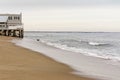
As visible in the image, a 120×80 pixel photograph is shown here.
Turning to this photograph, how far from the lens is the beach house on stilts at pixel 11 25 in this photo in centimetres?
6192

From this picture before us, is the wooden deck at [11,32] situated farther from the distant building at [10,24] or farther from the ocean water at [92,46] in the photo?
the ocean water at [92,46]

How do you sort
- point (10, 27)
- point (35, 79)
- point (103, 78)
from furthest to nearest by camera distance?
point (10, 27) < point (103, 78) < point (35, 79)

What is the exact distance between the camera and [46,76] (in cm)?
953

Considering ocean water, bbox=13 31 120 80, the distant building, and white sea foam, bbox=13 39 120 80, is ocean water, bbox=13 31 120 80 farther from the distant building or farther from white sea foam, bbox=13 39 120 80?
the distant building

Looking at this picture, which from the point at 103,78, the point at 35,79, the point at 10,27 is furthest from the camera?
the point at 10,27

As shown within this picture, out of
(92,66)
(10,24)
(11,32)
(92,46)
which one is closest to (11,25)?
(10,24)

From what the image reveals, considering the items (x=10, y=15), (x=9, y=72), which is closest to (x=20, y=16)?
(x=10, y=15)

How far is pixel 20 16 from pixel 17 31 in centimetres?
330

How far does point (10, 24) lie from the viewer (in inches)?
2518

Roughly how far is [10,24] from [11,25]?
54cm

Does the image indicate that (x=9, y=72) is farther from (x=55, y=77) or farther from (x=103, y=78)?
(x=103, y=78)

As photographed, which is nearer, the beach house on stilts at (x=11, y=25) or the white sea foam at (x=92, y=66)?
the white sea foam at (x=92, y=66)

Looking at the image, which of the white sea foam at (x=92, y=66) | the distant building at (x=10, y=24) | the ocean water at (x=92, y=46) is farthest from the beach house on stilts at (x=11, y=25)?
the white sea foam at (x=92, y=66)

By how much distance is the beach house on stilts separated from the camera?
203 ft
